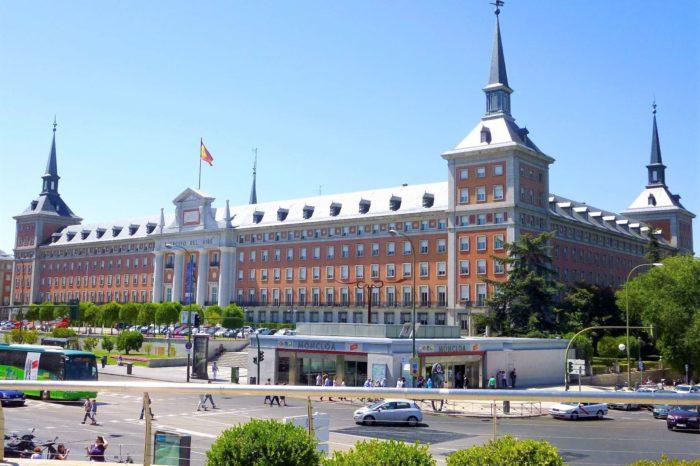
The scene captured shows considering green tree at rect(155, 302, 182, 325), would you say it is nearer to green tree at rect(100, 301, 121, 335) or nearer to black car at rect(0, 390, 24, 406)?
green tree at rect(100, 301, 121, 335)

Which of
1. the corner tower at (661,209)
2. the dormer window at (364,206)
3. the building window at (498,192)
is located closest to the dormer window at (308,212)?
the dormer window at (364,206)

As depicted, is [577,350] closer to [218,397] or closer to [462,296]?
[462,296]

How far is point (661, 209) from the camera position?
353 ft

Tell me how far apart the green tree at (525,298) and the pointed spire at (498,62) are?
22.9 metres

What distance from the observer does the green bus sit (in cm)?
3491

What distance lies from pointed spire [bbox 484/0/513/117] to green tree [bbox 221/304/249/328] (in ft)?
118

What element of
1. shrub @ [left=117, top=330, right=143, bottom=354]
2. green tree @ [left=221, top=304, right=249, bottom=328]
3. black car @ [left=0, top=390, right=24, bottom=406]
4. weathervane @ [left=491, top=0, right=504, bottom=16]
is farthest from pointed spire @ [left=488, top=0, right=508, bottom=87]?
black car @ [left=0, top=390, right=24, bottom=406]

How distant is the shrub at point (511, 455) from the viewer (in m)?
5.41

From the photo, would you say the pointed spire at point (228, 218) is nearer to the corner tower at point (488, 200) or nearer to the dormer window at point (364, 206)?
the dormer window at point (364, 206)

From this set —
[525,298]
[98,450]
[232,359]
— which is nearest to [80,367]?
[232,359]

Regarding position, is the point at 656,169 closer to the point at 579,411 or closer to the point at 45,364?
the point at 45,364

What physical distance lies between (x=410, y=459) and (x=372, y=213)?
A: 256 ft

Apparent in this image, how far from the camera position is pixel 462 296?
71.8 metres

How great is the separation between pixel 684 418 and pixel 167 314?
78.8 m
